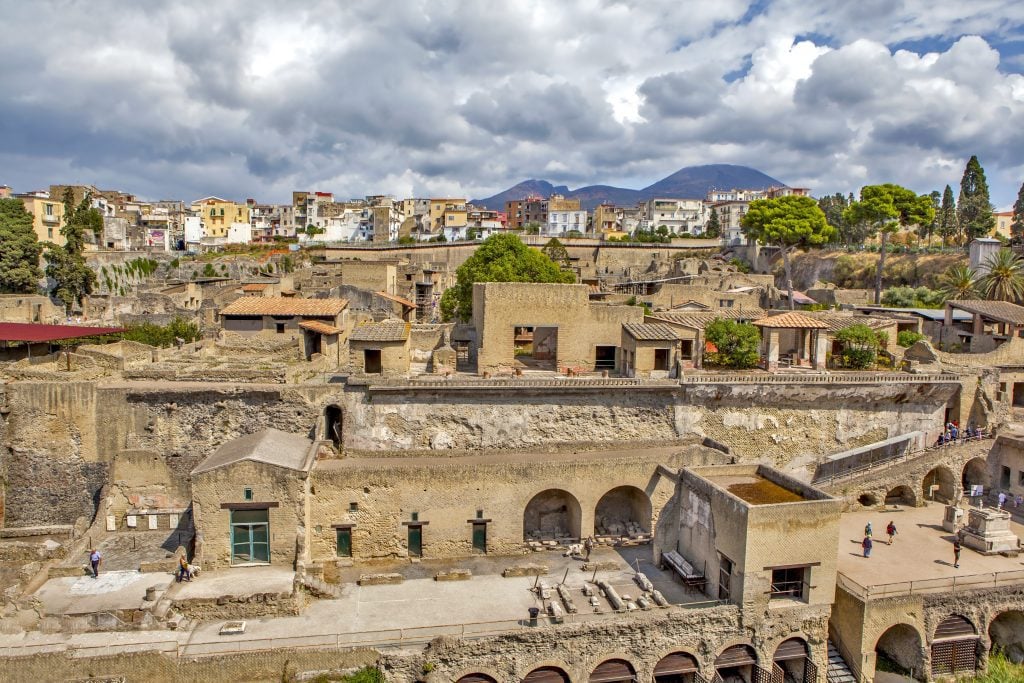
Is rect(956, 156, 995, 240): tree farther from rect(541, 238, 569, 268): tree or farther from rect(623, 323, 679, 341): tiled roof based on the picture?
rect(623, 323, 679, 341): tiled roof

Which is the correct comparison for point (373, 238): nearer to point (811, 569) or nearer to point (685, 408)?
point (685, 408)

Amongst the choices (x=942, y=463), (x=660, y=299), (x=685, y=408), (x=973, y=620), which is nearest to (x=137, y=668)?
(x=685, y=408)

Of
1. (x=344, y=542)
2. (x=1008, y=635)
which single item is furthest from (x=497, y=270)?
(x=1008, y=635)

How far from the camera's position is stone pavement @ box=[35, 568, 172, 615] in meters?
18.2

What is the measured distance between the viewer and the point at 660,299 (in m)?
51.3

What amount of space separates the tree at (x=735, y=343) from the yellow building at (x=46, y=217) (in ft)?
180

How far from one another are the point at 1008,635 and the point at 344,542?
22030 millimetres

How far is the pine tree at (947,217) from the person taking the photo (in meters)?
69.9

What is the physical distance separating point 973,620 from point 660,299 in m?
32.0

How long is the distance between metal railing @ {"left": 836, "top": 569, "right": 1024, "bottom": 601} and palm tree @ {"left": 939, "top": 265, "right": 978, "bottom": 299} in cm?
2854

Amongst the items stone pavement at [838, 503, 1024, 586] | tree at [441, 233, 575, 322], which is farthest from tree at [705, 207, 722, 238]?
stone pavement at [838, 503, 1024, 586]

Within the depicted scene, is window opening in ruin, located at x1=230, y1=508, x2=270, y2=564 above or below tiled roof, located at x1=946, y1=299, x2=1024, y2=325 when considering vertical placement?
below

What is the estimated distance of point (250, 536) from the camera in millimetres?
20703

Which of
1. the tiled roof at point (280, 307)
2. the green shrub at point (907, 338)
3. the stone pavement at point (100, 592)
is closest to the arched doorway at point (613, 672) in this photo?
the stone pavement at point (100, 592)
